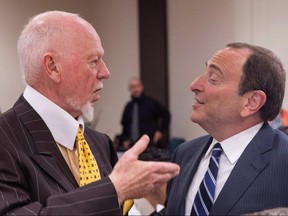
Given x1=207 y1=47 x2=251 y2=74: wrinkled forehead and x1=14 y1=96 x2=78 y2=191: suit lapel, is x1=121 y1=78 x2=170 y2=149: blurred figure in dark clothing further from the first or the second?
x1=14 y1=96 x2=78 y2=191: suit lapel

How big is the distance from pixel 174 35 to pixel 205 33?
1.22 metres

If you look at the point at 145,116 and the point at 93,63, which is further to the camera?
the point at 145,116

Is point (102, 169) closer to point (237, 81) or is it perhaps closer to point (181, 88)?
point (237, 81)

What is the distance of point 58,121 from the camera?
1.33m

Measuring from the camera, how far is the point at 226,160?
168 centimetres

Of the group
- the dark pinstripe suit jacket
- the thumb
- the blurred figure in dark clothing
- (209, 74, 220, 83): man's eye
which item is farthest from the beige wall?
the thumb

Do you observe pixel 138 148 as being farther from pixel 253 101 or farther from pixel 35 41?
pixel 253 101

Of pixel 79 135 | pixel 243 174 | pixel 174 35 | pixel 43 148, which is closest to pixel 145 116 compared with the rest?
pixel 174 35

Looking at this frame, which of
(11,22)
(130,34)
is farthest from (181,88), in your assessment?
(11,22)

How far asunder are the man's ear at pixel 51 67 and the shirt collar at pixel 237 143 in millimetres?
648

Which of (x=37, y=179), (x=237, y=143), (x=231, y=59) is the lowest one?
(x=237, y=143)

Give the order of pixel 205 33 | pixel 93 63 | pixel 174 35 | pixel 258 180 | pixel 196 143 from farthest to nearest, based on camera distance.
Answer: pixel 174 35, pixel 205 33, pixel 196 143, pixel 258 180, pixel 93 63

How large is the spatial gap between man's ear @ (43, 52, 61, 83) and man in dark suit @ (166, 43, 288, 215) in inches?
22.4

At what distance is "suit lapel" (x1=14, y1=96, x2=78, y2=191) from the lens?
124cm
